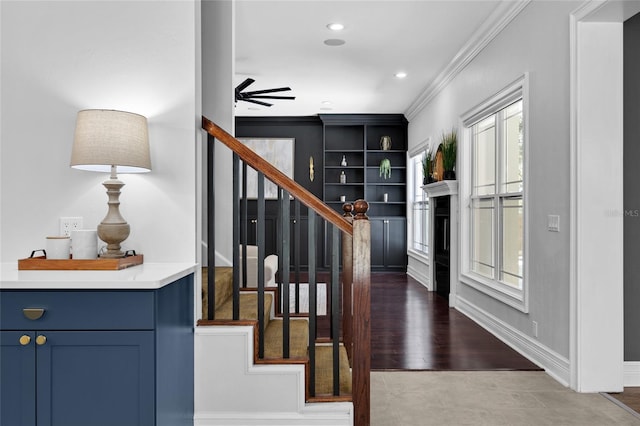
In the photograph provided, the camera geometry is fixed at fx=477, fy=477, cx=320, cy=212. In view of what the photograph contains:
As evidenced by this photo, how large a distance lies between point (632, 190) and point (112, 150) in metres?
3.12

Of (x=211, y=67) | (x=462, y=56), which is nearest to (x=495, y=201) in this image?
(x=462, y=56)

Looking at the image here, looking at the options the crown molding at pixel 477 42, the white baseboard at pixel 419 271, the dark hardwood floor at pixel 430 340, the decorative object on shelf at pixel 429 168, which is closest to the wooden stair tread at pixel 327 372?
the dark hardwood floor at pixel 430 340

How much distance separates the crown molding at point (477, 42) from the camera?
4020 millimetres

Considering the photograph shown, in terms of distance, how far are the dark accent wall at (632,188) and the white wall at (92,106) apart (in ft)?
9.04

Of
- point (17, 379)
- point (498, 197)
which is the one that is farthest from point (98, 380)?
point (498, 197)

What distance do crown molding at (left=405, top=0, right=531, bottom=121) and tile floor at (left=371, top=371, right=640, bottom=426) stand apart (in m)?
2.89

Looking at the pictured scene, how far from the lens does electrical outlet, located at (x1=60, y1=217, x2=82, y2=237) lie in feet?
7.19

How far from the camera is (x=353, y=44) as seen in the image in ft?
16.8

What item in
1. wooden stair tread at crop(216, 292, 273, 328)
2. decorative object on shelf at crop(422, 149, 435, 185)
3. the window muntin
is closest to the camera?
wooden stair tread at crop(216, 292, 273, 328)

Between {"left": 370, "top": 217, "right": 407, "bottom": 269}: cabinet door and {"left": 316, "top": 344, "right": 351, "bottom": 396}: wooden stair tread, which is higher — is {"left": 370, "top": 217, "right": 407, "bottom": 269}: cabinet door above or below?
above

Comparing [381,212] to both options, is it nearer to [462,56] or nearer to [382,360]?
[462,56]

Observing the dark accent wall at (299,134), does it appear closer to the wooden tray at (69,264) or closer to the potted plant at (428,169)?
the potted plant at (428,169)

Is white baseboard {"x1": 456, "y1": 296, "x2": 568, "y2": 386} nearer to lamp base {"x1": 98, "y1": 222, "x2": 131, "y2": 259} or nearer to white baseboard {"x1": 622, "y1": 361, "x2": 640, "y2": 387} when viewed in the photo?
white baseboard {"x1": 622, "y1": 361, "x2": 640, "y2": 387}

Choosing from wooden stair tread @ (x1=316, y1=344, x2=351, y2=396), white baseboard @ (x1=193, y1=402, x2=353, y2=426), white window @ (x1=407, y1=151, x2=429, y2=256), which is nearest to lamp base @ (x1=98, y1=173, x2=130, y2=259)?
white baseboard @ (x1=193, y1=402, x2=353, y2=426)
